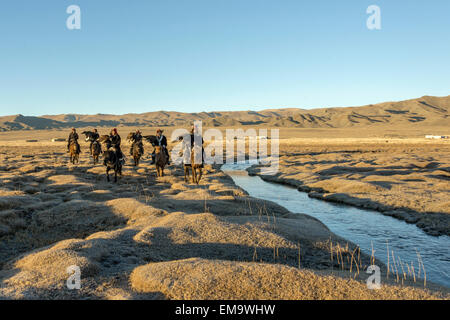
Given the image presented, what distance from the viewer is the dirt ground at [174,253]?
549 centimetres

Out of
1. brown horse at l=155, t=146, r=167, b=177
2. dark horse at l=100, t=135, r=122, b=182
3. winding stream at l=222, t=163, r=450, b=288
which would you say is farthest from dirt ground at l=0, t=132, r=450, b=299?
brown horse at l=155, t=146, r=167, b=177

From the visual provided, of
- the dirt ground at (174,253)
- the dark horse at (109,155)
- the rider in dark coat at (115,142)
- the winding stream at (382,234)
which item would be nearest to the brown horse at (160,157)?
the rider in dark coat at (115,142)

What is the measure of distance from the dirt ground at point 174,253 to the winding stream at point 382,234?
1.73 m

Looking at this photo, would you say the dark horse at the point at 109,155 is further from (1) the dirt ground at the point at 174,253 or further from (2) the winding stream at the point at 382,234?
(2) the winding stream at the point at 382,234

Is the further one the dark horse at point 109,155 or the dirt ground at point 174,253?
the dark horse at point 109,155

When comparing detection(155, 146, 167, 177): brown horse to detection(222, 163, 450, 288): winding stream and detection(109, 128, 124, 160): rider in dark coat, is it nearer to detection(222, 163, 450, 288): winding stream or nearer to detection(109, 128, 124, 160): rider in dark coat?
detection(109, 128, 124, 160): rider in dark coat

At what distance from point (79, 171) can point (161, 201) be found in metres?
13.1

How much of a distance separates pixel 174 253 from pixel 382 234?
26.6 feet

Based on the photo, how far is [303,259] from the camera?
811cm

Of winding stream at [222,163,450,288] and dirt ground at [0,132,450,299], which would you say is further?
winding stream at [222,163,450,288]

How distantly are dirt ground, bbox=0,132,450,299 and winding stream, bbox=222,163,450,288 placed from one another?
1729 mm

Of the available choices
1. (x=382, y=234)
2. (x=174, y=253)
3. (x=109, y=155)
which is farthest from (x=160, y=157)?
(x=174, y=253)

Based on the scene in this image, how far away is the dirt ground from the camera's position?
5488 millimetres

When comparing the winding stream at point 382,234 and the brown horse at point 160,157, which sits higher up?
the brown horse at point 160,157
